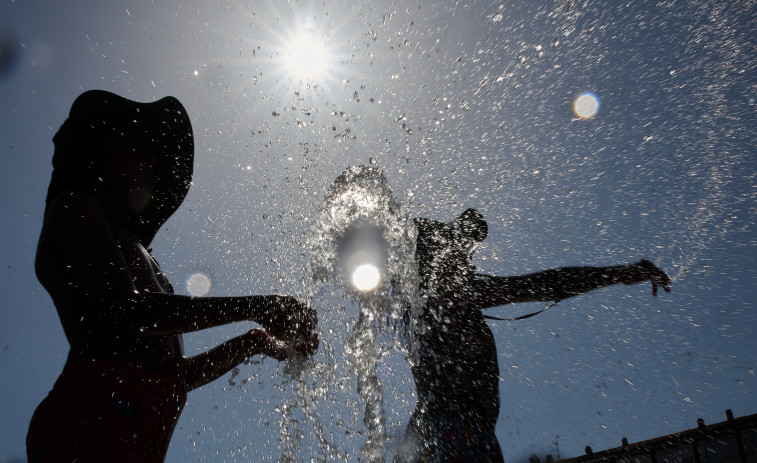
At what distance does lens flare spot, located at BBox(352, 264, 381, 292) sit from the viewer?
3594mm

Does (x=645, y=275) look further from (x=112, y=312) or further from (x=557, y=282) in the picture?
(x=112, y=312)

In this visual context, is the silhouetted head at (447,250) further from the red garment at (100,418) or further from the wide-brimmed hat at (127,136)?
the red garment at (100,418)

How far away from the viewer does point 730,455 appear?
11.2 meters

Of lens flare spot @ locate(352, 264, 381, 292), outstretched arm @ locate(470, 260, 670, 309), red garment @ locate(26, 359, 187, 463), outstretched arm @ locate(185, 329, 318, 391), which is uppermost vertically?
lens flare spot @ locate(352, 264, 381, 292)

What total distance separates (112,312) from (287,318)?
1.61 ft

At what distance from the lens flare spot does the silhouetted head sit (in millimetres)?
641

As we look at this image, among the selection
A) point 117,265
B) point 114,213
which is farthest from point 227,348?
point 117,265

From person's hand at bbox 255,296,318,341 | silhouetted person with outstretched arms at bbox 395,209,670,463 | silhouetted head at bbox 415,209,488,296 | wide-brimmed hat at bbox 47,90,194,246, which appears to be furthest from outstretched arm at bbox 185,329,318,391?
silhouetted head at bbox 415,209,488,296

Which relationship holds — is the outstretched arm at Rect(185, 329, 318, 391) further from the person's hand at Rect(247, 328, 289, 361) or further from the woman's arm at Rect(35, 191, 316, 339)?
the woman's arm at Rect(35, 191, 316, 339)

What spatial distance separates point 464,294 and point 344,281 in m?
1.40

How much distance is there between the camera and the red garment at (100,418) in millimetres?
947

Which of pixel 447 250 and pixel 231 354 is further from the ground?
pixel 447 250

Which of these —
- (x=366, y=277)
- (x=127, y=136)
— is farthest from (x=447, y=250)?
(x=127, y=136)

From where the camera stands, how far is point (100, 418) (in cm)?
101
